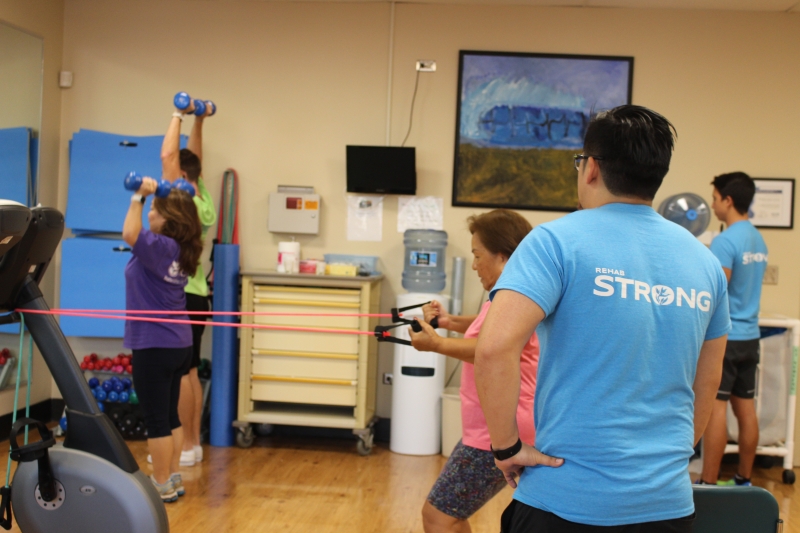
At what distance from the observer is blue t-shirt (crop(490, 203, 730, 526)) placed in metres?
1.26

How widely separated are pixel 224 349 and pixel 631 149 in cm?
356

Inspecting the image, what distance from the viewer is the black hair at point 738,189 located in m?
3.85

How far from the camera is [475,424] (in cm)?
205

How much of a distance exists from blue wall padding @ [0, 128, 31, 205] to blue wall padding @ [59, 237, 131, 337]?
426 millimetres

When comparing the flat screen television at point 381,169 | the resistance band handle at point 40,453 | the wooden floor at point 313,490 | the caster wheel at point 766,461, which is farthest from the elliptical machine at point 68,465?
the caster wheel at point 766,461

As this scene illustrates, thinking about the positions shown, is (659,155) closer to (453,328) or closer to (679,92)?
(453,328)

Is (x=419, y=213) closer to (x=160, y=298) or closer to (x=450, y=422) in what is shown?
(x=450, y=422)

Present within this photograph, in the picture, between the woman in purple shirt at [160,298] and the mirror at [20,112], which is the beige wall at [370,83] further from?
the woman in purple shirt at [160,298]

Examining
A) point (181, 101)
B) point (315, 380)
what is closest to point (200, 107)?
point (181, 101)

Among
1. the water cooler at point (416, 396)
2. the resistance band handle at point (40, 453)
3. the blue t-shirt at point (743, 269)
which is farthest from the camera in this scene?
the water cooler at point (416, 396)

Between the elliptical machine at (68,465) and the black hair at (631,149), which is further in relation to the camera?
the elliptical machine at (68,465)

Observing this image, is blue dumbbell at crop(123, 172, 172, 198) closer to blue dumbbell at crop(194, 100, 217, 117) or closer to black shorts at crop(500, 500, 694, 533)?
→ blue dumbbell at crop(194, 100, 217, 117)

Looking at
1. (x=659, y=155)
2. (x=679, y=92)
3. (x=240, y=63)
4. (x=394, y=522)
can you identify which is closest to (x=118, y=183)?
(x=240, y=63)

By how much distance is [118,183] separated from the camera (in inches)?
184
